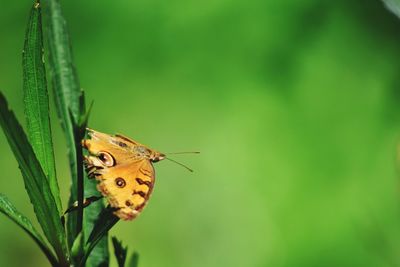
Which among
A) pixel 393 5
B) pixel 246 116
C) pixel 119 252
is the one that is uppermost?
pixel 393 5

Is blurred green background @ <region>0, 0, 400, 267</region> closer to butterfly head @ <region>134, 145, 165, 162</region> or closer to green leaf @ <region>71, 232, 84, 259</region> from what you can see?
butterfly head @ <region>134, 145, 165, 162</region>

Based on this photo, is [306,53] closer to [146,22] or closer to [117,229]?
[146,22]

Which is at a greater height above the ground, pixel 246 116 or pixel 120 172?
pixel 120 172

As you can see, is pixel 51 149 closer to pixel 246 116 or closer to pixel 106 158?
pixel 106 158

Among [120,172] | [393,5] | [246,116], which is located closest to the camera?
[393,5]

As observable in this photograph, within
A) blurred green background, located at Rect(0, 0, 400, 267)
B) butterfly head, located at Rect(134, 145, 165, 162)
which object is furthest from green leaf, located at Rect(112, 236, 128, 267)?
blurred green background, located at Rect(0, 0, 400, 267)

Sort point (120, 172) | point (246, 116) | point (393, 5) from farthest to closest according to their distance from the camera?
point (246, 116)
point (120, 172)
point (393, 5)

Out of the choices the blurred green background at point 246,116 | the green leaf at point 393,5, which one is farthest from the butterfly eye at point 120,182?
the blurred green background at point 246,116

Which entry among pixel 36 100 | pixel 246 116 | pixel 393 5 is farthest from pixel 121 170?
pixel 246 116
